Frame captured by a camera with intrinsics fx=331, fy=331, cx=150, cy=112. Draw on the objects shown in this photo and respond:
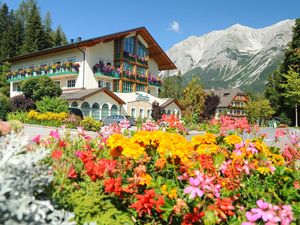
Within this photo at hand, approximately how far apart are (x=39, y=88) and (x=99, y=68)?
7.60 meters

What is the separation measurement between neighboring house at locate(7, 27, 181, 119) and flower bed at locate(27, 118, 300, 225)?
91.0 feet

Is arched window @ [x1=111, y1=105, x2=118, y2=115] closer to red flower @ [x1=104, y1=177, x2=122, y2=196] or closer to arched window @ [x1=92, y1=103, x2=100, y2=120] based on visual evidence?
arched window @ [x1=92, y1=103, x2=100, y2=120]

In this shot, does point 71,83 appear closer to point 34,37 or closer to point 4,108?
point 4,108

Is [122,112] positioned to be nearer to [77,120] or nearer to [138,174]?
[77,120]

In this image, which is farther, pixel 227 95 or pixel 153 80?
pixel 227 95

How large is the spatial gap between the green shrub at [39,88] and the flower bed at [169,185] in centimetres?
2686

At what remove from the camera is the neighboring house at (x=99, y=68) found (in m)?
34.3

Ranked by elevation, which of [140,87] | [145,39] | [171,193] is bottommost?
[171,193]

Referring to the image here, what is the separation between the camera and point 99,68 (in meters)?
36.0

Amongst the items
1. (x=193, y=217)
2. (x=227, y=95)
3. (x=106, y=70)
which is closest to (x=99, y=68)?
(x=106, y=70)

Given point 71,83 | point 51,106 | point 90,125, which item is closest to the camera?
point 90,125

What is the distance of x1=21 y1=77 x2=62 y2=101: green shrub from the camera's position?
30531 mm

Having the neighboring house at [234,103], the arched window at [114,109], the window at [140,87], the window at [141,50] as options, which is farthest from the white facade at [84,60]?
the neighboring house at [234,103]

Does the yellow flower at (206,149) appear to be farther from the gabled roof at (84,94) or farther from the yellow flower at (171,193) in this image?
the gabled roof at (84,94)
